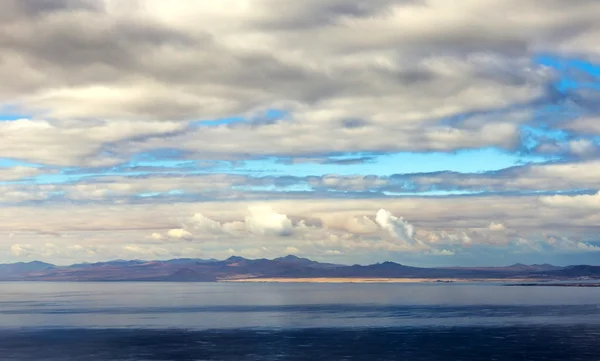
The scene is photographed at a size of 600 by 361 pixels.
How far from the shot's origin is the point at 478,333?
399 feet

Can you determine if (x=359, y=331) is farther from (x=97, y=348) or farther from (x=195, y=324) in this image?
(x=97, y=348)

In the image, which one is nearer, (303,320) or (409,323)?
(409,323)

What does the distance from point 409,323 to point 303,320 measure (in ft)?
76.5

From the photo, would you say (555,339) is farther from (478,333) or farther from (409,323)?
(409,323)

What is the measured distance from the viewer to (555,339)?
360 ft

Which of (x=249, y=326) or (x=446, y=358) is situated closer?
(x=446, y=358)

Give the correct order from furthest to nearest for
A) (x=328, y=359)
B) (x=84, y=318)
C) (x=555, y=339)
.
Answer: (x=84, y=318) → (x=555, y=339) → (x=328, y=359)

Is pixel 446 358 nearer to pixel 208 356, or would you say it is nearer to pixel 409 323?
pixel 208 356

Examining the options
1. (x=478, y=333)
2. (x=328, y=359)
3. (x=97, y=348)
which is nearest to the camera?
(x=328, y=359)

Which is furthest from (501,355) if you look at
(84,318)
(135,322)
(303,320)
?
(84,318)

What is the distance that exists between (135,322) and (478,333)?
70.5 metres

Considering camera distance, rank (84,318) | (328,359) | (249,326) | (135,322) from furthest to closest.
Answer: (84,318) < (135,322) < (249,326) < (328,359)

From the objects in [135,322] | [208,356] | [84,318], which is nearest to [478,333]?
[208,356]

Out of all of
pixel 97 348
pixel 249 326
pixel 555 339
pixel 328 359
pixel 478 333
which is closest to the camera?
pixel 328 359
